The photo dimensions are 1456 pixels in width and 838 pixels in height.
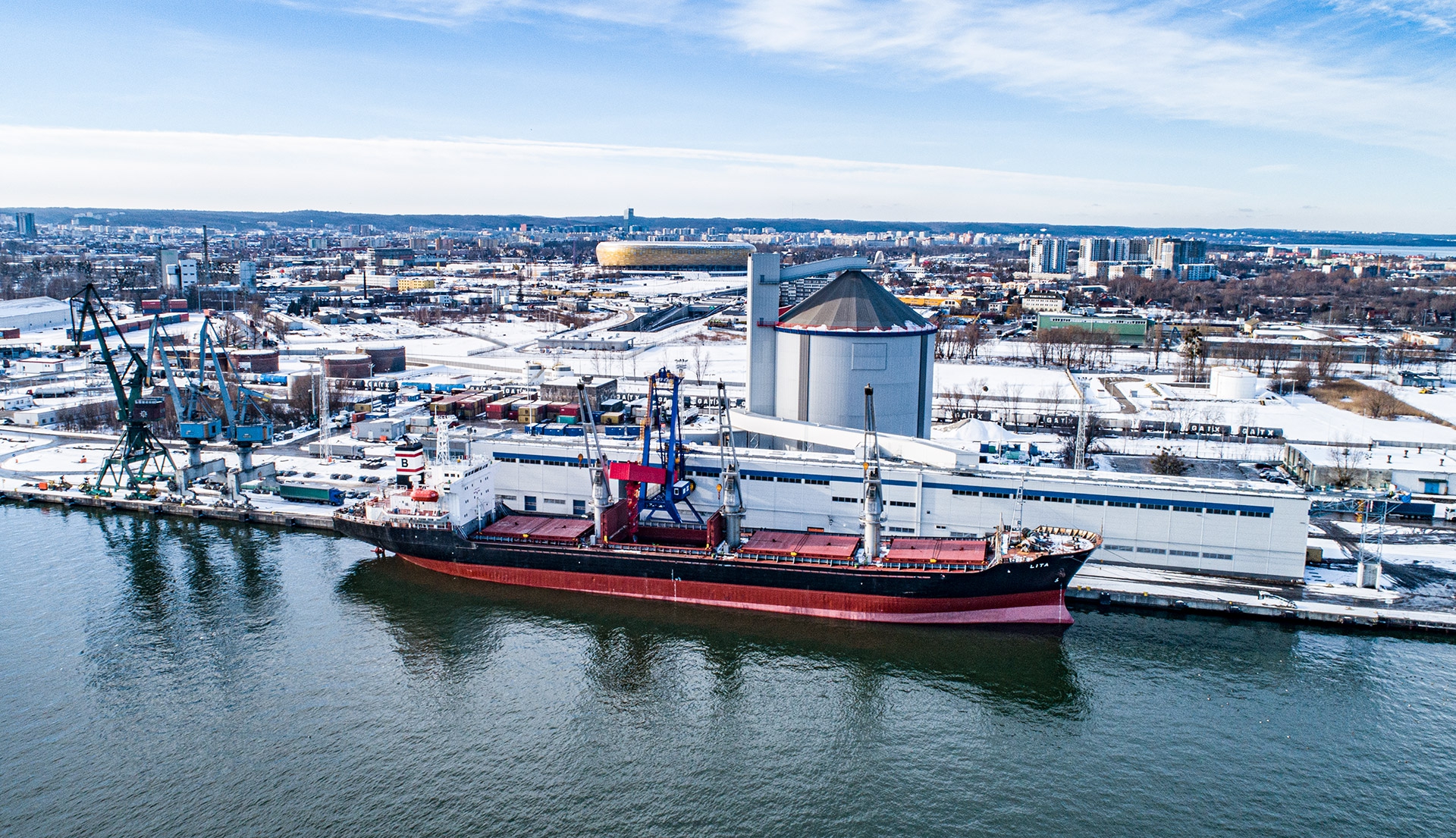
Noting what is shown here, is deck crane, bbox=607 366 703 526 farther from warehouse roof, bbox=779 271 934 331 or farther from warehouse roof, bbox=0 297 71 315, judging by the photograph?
warehouse roof, bbox=0 297 71 315

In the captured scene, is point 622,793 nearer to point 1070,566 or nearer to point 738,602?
point 738,602

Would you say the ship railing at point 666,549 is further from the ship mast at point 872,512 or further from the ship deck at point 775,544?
the ship mast at point 872,512

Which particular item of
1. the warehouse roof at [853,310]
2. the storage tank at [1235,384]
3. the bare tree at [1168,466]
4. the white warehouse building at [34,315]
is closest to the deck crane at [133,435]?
the warehouse roof at [853,310]

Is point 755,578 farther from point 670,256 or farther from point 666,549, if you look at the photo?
point 670,256

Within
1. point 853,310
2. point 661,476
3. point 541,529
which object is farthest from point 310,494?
point 853,310

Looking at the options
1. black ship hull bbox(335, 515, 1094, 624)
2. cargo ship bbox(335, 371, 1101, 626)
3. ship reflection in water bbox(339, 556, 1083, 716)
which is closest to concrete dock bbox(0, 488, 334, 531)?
cargo ship bbox(335, 371, 1101, 626)

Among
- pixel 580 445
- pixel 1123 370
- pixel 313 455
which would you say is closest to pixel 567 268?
pixel 1123 370
